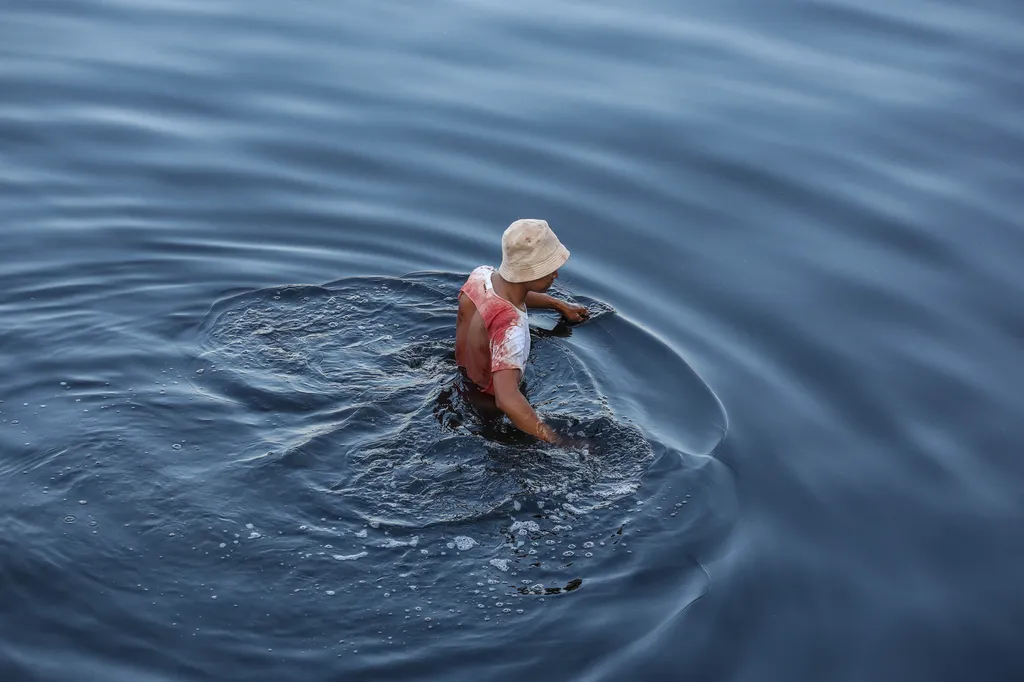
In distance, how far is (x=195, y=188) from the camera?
9.96 metres

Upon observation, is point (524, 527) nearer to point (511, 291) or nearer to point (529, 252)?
point (511, 291)

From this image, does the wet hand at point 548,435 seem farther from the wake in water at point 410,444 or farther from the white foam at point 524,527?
the white foam at point 524,527

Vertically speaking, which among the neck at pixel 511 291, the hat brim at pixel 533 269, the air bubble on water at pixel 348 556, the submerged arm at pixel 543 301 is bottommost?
the air bubble on water at pixel 348 556

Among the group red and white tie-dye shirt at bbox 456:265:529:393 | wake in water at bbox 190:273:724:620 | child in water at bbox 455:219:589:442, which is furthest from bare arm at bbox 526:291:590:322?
child in water at bbox 455:219:589:442

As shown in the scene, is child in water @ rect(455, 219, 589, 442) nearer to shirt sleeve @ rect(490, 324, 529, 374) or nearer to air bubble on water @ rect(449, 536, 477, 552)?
shirt sleeve @ rect(490, 324, 529, 374)

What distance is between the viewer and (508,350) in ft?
23.4

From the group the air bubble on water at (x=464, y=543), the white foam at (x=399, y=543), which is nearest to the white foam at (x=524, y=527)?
the air bubble on water at (x=464, y=543)

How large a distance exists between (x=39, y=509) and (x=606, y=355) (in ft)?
13.1

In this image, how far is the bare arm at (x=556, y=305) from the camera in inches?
336

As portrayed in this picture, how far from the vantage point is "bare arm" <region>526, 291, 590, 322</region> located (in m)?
8.52

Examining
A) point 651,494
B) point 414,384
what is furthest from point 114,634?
point 651,494

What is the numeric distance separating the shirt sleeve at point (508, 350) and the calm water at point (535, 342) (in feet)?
1.72

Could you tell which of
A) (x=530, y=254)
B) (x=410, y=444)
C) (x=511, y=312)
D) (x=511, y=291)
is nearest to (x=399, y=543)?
(x=410, y=444)

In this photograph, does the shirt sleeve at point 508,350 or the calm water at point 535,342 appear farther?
the shirt sleeve at point 508,350
